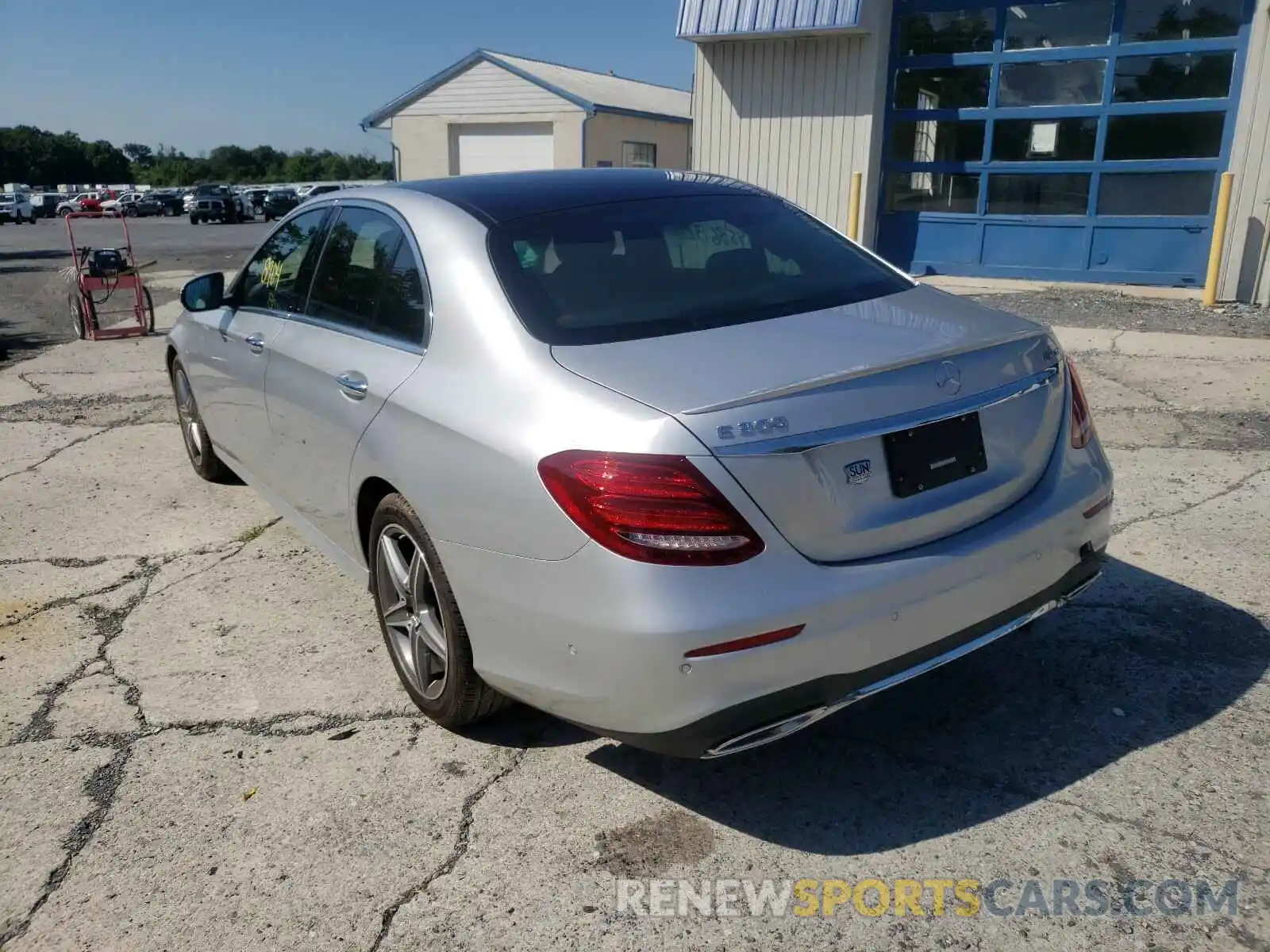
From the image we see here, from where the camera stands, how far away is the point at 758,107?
523 inches

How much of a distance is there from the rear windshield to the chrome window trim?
0.59m

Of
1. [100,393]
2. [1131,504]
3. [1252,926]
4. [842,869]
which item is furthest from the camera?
[100,393]

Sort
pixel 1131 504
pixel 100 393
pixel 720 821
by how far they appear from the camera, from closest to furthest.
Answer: pixel 720 821 < pixel 1131 504 < pixel 100 393

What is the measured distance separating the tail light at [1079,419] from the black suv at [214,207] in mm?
43718

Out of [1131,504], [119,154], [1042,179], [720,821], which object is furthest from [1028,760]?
[119,154]

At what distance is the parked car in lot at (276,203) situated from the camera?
150 ft

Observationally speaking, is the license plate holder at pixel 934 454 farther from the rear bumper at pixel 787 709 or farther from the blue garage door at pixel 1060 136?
the blue garage door at pixel 1060 136

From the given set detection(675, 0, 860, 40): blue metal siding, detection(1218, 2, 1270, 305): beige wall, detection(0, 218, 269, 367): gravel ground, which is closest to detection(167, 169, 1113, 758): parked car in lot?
detection(0, 218, 269, 367): gravel ground

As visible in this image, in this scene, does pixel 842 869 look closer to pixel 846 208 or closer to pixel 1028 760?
pixel 1028 760

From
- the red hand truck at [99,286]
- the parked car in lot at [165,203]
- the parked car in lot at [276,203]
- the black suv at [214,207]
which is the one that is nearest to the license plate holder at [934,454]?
the red hand truck at [99,286]

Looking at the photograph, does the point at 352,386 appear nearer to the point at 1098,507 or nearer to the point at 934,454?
the point at 934,454

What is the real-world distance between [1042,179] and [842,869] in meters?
11.3

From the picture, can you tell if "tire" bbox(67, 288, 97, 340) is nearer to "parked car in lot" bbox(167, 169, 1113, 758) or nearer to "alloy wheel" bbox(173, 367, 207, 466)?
"alloy wheel" bbox(173, 367, 207, 466)

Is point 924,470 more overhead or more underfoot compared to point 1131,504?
more overhead
